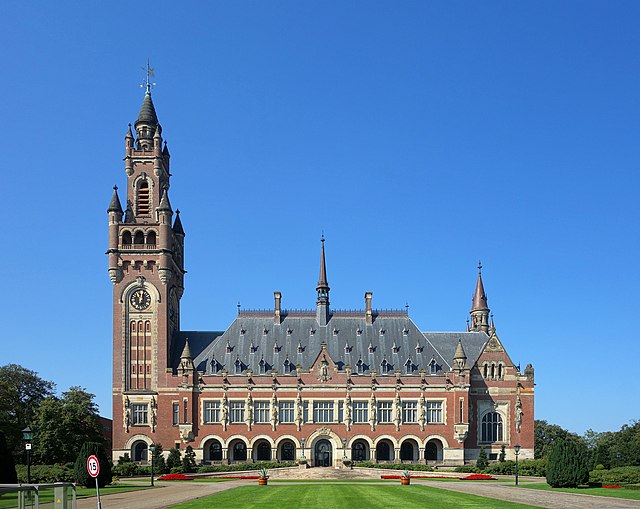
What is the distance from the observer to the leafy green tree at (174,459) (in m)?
81.1

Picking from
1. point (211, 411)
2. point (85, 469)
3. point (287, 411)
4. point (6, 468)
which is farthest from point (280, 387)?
point (6, 468)

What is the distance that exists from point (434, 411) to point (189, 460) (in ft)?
102

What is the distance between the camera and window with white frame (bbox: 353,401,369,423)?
90.6 meters

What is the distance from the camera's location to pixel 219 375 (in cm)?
9088

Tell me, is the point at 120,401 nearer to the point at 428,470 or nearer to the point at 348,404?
the point at 348,404

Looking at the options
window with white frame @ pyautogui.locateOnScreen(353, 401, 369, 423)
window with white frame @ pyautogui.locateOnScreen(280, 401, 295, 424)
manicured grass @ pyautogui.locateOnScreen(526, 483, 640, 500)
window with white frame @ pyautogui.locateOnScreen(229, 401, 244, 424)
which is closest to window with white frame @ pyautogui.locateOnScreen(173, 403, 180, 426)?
window with white frame @ pyautogui.locateOnScreen(229, 401, 244, 424)

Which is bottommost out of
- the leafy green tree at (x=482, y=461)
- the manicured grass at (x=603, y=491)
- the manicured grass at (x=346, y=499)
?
the leafy green tree at (x=482, y=461)

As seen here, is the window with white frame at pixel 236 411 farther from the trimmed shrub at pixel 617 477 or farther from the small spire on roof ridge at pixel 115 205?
the trimmed shrub at pixel 617 477

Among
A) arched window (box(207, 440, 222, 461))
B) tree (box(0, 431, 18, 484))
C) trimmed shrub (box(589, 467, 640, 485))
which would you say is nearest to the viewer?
tree (box(0, 431, 18, 484))

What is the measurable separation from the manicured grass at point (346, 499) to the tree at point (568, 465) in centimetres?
927

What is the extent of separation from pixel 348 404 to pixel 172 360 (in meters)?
23.5

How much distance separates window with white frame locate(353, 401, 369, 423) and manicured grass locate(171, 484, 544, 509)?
137ft

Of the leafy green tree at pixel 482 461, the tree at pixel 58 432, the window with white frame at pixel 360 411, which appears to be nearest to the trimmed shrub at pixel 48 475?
the tree at pixel 58 432

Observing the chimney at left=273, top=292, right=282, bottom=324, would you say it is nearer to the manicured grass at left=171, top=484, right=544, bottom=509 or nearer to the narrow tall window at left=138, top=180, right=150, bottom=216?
the narrow tall window at left=138, top=180, right=150, bottom=216
